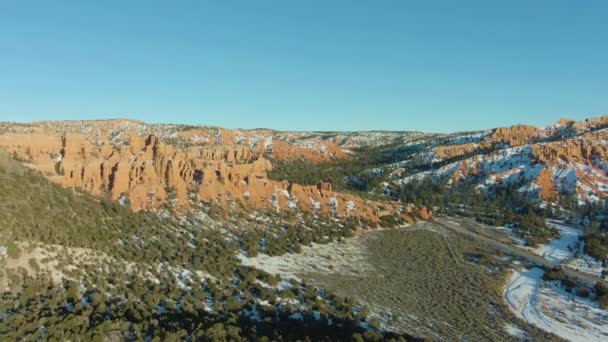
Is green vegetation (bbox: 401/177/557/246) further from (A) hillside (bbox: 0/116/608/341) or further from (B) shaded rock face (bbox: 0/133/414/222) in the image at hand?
(B) shaded rock face (bbox: 0/133/414/222)

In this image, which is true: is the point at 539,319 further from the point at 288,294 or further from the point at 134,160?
the point at 134,160

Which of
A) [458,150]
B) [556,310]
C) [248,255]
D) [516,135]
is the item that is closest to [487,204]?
[556,310]

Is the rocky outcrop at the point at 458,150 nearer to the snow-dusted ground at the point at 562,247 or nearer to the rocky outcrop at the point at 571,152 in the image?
the rocky outcrop at the point at 571,152

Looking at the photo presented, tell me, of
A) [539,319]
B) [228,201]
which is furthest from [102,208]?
[539,319]

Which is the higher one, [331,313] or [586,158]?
[586,158]

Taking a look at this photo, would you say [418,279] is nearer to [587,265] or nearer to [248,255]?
[248,255]

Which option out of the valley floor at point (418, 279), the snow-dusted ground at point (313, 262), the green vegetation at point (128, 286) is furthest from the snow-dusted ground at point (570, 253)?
the green vegetation at point (128, 286)
